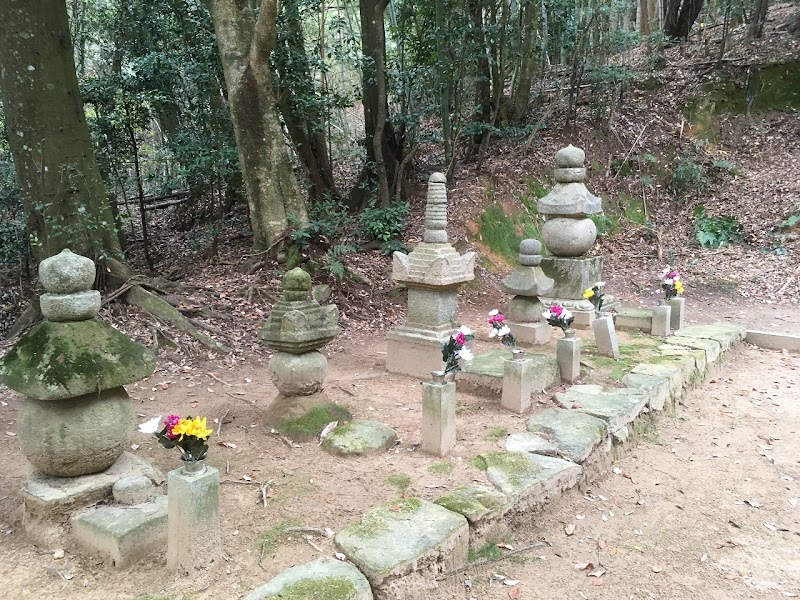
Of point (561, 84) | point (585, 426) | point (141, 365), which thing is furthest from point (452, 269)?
point (561, 84)

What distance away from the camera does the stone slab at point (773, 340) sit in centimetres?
760

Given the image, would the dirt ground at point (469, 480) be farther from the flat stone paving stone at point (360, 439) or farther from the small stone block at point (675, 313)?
the small stone block at point (675, 313)

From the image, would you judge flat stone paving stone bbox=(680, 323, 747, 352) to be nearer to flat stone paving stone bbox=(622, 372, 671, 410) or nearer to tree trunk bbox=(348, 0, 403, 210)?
flat stone paving stone bbox=(622, 372, 671, 410)

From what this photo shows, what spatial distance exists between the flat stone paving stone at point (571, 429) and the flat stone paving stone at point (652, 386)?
94 cm

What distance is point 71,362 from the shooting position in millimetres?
3119

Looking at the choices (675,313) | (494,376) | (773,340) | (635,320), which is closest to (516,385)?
(494,376)

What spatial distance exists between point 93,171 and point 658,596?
743cm

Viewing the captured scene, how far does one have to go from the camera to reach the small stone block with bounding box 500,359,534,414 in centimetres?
489

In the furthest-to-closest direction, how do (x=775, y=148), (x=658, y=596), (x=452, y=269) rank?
(x=775, y=148)
(x=452, y=269)
(x=658, y=596)

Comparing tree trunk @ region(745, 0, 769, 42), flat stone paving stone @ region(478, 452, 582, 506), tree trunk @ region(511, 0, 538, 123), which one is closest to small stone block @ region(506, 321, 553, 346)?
flat stone paving stone @ region(478, 452, 582, 506)

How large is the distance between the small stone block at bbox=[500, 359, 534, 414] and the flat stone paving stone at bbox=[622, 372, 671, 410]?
3.81 ft

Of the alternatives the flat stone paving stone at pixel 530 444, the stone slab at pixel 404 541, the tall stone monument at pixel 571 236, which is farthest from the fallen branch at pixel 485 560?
the tall stone monument at pixel 571 236

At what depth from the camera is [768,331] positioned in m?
8.03

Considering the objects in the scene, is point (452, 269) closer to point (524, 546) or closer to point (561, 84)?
point (524, 546)
